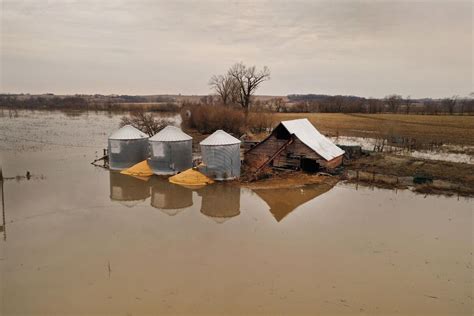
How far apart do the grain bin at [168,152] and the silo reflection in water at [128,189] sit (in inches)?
58.9

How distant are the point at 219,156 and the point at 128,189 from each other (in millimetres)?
5226

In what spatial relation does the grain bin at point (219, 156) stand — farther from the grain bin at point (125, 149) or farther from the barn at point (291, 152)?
the grain bin at point (125, 149)

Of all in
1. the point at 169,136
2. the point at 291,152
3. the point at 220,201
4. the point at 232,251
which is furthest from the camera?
the point at 291,152

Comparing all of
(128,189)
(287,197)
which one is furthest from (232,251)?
(128,189)

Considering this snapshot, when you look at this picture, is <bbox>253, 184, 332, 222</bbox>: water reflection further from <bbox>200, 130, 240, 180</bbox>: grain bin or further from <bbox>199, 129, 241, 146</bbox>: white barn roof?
<bbox>199, 129, 241, 146</bbox>: white barn roof

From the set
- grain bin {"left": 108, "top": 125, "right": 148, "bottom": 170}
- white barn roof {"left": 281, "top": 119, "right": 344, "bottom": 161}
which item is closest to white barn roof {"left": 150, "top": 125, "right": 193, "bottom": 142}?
grain bin {"left": 108, "top": 125, "right": 148, "bottom": 170}

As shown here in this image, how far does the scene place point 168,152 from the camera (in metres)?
21.7

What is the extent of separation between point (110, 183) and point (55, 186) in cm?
279

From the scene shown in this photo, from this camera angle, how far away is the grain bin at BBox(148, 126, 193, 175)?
21.7m

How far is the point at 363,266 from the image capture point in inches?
432

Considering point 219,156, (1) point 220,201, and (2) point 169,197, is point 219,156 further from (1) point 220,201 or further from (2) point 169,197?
(2) point 169,197

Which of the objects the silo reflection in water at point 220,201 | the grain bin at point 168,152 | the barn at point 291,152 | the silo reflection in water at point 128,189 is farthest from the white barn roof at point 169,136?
the barn at point 291,152

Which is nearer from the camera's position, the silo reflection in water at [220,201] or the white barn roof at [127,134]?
the silo reflection in water at [220,201]

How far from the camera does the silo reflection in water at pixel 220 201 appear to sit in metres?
15.8
